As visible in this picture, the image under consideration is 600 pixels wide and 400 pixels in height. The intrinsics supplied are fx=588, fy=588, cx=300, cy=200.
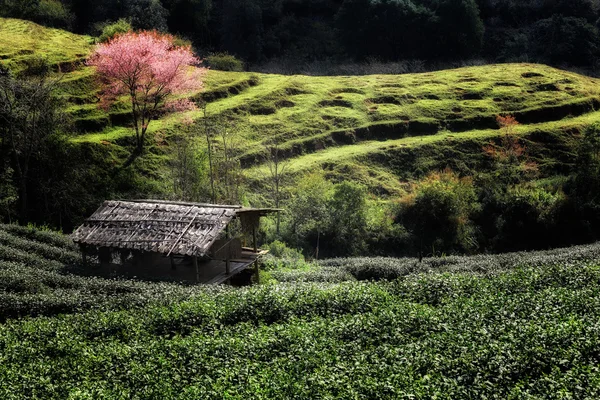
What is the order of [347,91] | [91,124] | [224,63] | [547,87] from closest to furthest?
[91,124]
[347,91]
[547,87]
[224,63]

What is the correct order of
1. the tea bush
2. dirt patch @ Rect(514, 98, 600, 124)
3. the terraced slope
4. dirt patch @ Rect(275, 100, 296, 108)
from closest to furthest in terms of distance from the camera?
the tea bush
the terraced slope
dirt patch @ Rect(275, 100, 296, 108)
dirt patch @ Rect(514, 98, 600, 124)

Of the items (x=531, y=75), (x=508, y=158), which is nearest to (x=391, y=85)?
(x=531, y=75)

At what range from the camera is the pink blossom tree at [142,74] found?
42.0m

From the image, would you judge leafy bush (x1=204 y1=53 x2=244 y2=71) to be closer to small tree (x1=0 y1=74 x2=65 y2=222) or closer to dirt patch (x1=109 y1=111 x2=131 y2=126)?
dirt patch (x1=109 y1=111 x2=131 y2=126)

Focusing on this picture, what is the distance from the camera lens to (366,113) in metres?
54.0

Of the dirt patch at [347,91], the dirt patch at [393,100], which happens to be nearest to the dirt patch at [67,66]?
the dirt patch at [347,91]

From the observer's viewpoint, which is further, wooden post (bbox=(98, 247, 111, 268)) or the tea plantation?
wooden post (bbox=(98, 247, 111, 268))

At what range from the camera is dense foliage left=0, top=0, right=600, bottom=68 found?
68.1 m

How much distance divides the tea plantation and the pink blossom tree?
63.5ft

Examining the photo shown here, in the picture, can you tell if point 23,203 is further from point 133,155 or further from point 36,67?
point 36,67

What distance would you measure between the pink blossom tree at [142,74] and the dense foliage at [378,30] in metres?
21.8

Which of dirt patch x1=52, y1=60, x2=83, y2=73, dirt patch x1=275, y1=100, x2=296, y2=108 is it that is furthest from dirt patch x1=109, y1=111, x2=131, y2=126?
dirt patch x1=275, y1=100, x2=296, y2=108

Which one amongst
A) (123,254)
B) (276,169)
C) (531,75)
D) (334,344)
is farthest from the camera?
(531,75)

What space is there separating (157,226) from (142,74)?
66.7 ft
